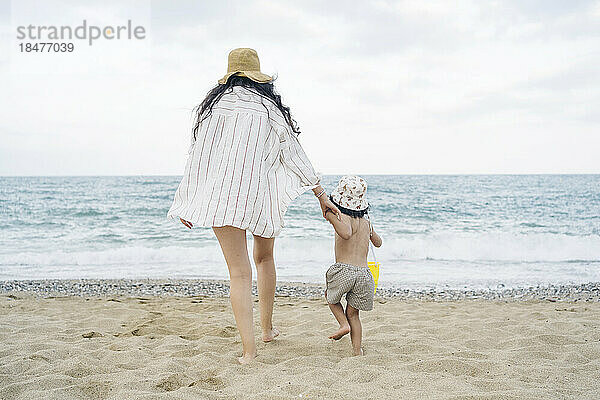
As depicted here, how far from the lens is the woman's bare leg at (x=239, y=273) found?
291 centimetres

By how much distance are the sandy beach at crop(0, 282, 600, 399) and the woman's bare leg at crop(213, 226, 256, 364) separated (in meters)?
0.25

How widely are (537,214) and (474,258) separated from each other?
9.65 m

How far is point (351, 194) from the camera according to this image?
3.18m

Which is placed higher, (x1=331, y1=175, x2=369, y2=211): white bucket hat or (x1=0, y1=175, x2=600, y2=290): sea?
(x1=331, y1=175, x2=369, y2=211): white bucket hat

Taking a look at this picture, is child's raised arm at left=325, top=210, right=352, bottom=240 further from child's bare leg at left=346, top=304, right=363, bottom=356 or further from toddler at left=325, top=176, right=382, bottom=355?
child's bare leg at left=346, top=304, right=363, bottom=356

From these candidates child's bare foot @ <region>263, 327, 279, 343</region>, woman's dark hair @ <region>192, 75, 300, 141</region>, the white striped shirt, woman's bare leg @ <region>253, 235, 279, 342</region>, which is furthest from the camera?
child's bare foot @ <region>263, 327, 279, 343</region>

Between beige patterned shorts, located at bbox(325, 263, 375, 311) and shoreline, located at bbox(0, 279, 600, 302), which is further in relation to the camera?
shoreline, located at bbox(0, 279, 600, 302)

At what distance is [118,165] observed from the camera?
774 inches

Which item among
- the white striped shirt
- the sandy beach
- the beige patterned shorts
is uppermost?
the white striped shirt

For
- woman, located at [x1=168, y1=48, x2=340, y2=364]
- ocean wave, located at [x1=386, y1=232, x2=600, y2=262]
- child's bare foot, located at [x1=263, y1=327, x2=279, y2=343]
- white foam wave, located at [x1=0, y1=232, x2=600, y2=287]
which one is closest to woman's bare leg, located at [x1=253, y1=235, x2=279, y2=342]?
child's bare foot, located at [x1=263, y1=327, x2=279, y2=343]

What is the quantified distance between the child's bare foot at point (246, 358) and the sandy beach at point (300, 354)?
40 millimetres

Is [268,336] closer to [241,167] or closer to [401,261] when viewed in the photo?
[241,167]

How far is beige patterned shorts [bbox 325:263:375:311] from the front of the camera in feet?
10.1

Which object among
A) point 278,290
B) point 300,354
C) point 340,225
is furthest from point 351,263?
point 278,290
